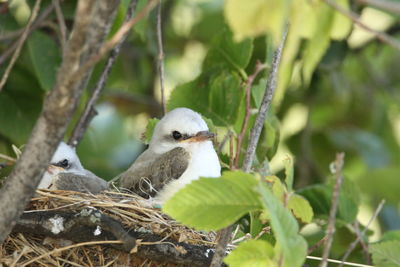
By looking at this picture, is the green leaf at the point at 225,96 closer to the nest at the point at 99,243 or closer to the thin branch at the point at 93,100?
the thin branch at the point at 93,100

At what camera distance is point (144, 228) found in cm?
390

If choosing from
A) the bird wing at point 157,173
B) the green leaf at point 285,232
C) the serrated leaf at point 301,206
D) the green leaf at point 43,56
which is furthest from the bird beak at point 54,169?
the green leaf at point 285,232

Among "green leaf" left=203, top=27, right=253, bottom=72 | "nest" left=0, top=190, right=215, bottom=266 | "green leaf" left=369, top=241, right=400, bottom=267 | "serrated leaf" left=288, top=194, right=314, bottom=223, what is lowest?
"nest" left=0, top=190, right=215, bottom=266

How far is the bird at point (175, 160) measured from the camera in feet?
14.6

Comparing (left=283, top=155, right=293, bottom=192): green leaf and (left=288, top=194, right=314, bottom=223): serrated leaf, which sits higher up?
(left=283, top=155, right=293, bottom=192): green leaf

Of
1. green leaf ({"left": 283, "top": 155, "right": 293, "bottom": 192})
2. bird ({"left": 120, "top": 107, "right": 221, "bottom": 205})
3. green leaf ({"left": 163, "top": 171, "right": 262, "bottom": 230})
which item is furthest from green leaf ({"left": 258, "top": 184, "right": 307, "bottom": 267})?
bird ({"left": 120, "top": 107, "right": 221, "bottom": 205})

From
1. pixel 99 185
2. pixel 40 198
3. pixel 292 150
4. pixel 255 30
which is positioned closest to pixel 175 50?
pixel 292 150

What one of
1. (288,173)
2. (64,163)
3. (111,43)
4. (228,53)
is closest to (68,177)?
(64,163)

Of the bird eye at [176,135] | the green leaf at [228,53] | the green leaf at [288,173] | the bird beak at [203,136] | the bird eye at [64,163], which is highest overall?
the green leaf at [228,53]

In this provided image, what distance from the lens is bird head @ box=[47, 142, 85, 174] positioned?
181 inches

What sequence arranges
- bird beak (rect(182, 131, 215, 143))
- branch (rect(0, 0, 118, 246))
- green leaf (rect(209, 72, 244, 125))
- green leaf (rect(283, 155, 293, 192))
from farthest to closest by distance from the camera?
green leaf (rect(209, 72, 244, 125)) → bird beak (rect(182, 131, 215, 143)) → green leaf (rect(283, 155, 293, 192)) → branch (rect(0, 0, 118, 246))

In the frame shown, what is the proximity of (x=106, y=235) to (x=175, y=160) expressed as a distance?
0.93m

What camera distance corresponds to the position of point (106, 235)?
12.2 ft

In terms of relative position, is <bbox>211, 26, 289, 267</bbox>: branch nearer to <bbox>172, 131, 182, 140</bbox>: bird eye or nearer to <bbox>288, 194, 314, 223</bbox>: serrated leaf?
<bbox>288, 194, 314, 223</bbox>: serrated leaf
